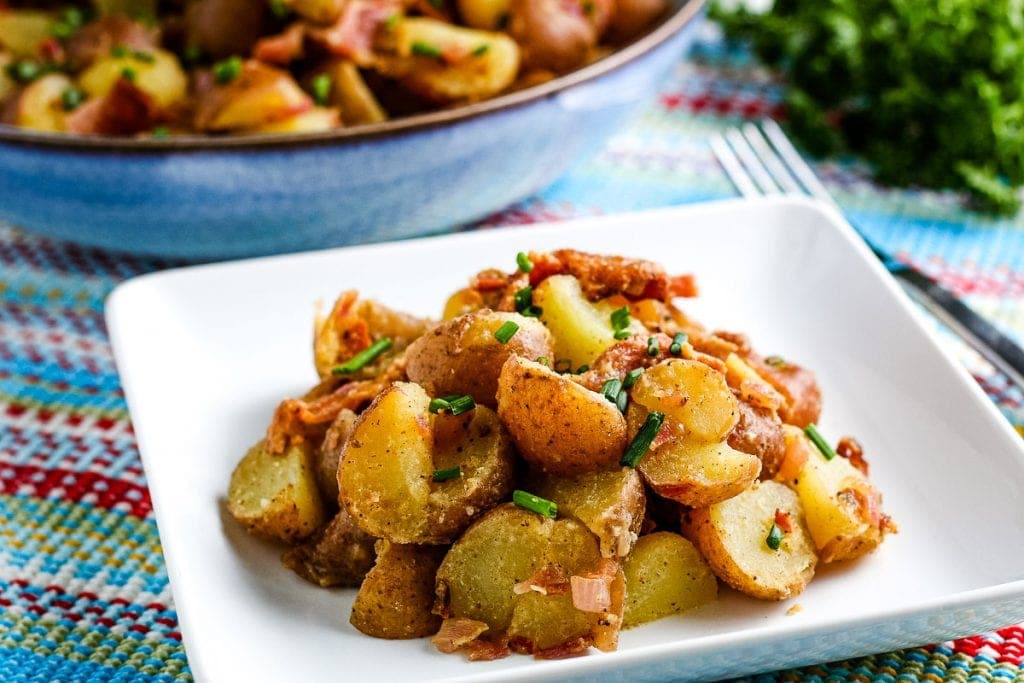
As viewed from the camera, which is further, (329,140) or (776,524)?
(329,140)

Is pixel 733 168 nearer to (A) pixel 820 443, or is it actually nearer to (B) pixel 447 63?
(B) pixel 447 63

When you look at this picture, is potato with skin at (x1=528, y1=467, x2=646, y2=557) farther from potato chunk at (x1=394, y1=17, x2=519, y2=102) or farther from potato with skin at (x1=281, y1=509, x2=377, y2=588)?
potato chunk at (x1=394, y1=17, x2=519, y2=102)

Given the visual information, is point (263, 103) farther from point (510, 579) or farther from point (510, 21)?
point (510, 579)

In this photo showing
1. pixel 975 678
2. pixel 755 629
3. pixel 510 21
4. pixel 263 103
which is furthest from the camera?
pixel 510 21

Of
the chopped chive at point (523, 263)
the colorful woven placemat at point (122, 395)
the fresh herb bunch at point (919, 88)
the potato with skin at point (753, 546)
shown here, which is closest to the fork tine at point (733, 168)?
the colorful woven placemat at point (122, 395)

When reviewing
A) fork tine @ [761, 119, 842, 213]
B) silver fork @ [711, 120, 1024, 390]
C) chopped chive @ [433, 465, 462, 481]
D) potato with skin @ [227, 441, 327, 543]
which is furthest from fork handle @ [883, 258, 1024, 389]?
potato with skin @ [227, 441, 327, 543]

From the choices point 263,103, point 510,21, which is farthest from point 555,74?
point 263,103

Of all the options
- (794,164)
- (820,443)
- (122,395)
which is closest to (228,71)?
(122,395)
